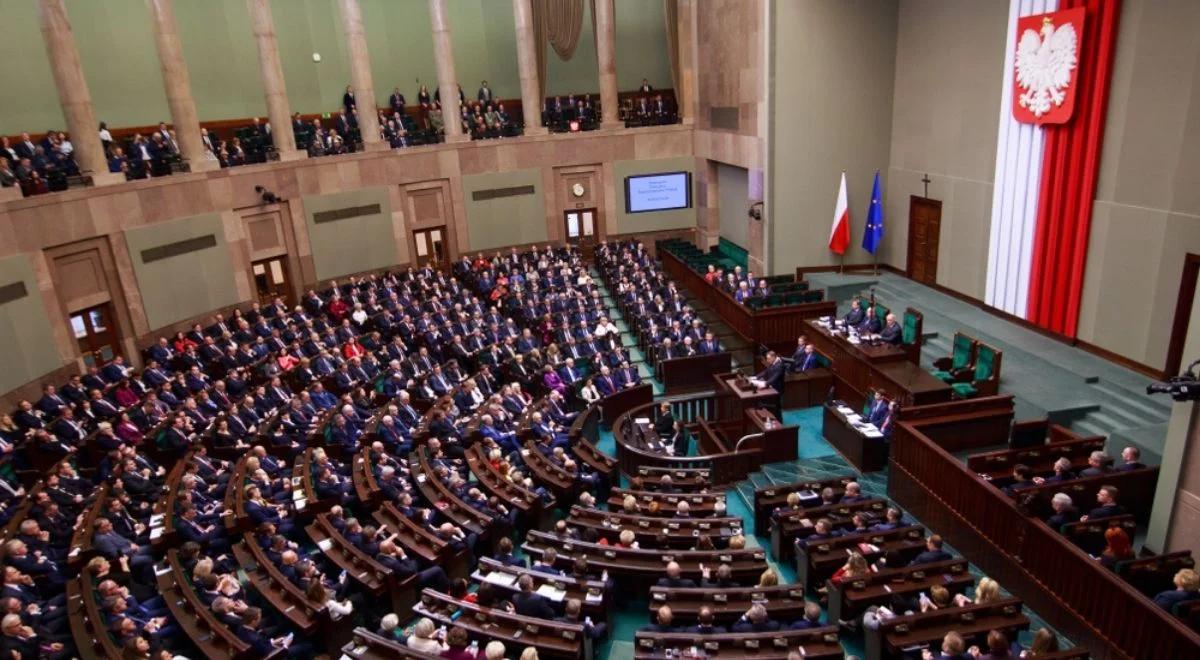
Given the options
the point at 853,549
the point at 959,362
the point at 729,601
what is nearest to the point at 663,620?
the point at 729,601

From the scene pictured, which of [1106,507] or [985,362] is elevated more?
[985,362]

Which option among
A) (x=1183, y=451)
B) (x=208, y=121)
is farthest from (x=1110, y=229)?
(x=208, y=121)

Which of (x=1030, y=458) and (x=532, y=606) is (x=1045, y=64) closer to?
(x=1030, y=458)

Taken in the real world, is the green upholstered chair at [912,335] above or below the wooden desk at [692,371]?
above

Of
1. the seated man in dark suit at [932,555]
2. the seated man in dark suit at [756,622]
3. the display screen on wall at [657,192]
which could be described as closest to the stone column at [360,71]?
the display screen on wall at [657,192]

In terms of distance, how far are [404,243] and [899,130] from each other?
1360 cm

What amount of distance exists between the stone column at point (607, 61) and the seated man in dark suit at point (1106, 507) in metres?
18.0

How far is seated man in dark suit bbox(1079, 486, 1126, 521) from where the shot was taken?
7.24m

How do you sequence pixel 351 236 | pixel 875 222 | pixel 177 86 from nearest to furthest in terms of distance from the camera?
1. pixel 177 86
2. pixel 875 222
3. pixel 351 236

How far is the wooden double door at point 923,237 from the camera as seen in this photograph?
1611cm

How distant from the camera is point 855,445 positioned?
34.0 feet

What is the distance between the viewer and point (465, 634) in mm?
6203

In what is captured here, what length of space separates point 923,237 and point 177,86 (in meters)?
17.3

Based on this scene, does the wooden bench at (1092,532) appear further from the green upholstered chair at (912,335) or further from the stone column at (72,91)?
the stone column at (72,91)
